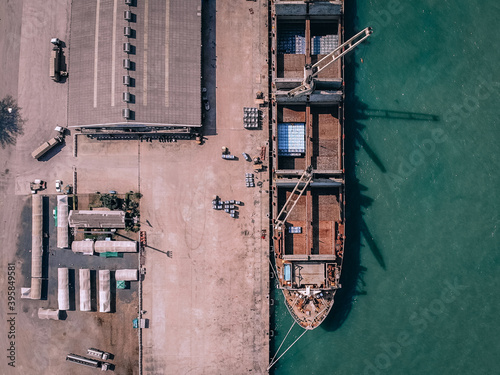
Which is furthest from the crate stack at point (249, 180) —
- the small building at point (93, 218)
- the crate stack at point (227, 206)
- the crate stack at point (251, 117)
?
the small building at point (93, 218)

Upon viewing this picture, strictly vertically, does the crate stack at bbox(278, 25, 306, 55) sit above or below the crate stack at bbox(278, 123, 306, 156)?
above

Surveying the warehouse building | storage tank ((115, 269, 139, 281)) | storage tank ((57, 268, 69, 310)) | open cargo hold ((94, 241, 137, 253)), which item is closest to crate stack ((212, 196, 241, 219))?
the warehouse building

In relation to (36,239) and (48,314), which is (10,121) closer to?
(36,239)

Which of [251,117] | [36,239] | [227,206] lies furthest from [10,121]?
[251,117]

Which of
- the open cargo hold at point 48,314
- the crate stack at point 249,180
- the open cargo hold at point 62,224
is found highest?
the crate stack at point 249,180

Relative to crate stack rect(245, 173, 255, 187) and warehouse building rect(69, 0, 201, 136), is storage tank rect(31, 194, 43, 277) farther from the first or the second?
crate stack rect(245, 173, 255, 187)

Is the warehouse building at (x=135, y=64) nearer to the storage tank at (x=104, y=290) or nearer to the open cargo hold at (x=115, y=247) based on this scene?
the open cargo hold at (x=115, y=247)

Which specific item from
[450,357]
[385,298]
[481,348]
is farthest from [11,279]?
[481,348]
